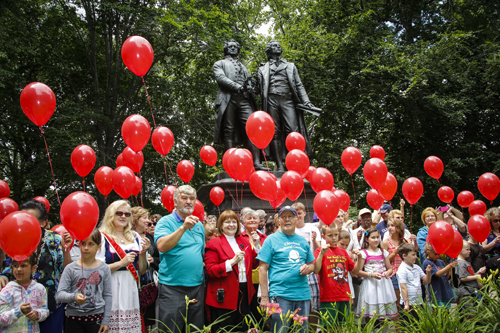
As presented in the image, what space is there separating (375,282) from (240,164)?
2.30 meters

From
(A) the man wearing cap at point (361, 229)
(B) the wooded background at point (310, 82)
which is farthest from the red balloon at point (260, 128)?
(B) the wooded background at point (310, 82)

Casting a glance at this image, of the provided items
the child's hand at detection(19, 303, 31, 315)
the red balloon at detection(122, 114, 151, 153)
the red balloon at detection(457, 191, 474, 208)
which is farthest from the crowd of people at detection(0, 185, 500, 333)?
the red balloon at detection(457, 191, 474, 208)

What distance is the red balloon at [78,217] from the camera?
10.2 ft

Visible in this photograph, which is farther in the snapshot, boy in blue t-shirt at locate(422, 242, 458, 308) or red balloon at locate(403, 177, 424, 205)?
red balloon at locate(403, 177, 424, 205)

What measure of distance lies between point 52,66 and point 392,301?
13.6m

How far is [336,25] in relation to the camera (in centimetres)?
1490

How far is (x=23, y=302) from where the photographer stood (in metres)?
2.91

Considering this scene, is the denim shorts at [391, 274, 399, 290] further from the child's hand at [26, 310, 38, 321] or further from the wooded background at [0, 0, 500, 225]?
the wooded background at [0, 0, 500, 225]

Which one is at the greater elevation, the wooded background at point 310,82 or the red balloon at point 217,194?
the wooded background at point 310,82

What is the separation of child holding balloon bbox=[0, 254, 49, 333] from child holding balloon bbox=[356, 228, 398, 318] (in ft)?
9.90

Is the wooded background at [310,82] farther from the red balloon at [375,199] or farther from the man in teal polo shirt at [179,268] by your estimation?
the man in teal polo shirt at [179,268]

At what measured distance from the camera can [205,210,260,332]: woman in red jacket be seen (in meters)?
3.59

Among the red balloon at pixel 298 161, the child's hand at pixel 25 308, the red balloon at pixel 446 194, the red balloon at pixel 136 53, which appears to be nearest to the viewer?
the child's hand at pixel 25 308

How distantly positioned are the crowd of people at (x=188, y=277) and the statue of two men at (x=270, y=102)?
3.19 m
